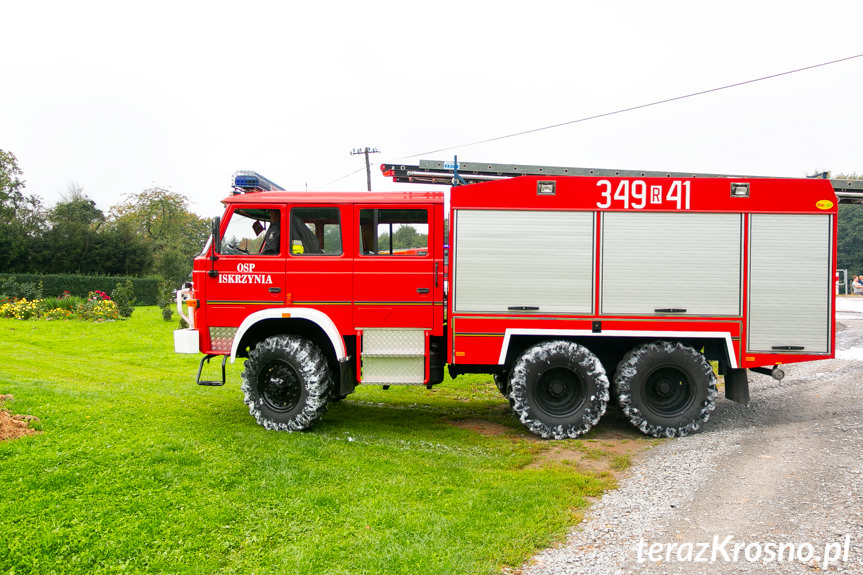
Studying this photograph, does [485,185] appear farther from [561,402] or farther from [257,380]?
[257,380]

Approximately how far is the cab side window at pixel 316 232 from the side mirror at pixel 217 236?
3.06ft

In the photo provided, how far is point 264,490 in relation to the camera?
212 inches

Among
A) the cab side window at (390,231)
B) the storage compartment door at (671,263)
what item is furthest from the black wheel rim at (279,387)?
the storage compartment door at (671,263)

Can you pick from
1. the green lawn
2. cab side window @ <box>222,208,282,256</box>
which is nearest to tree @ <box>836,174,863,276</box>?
the green lawn

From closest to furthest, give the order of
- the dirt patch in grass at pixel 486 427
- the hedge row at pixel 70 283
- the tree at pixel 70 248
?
1. the dirt patch in grass at pixel 486 427
2. the hedge row at pixel 70 283
3. the tree at pixel 70 248

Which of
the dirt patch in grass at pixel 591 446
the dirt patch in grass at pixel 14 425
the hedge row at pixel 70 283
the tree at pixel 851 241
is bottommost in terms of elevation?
the dirt patch in grass at pixel 591 446

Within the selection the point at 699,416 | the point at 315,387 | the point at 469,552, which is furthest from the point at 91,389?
the point at 699,416

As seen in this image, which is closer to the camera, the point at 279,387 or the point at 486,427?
the point at 279,387

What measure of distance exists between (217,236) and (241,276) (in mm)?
597

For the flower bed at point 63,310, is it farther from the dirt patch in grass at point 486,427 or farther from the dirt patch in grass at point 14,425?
the dirt patch in grass at point 486,427

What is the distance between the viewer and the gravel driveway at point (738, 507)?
418cm

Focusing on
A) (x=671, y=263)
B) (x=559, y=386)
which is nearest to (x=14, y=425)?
(x=559, y=386)

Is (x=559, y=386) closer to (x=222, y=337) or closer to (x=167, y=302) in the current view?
(x=222, y=337)

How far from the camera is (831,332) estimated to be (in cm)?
725
